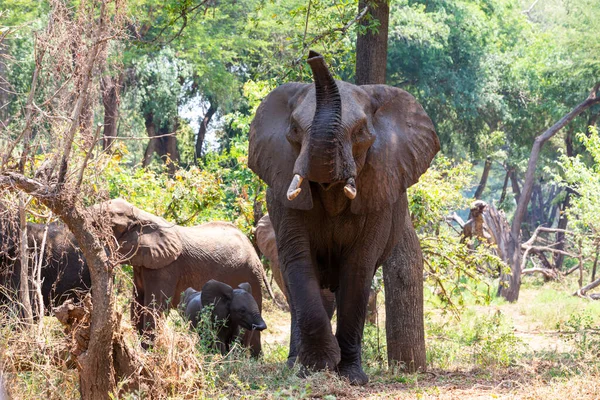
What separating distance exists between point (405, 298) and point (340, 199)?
2245 mm

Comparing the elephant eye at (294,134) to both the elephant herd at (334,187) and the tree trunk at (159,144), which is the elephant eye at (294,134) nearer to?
the elephant herd at (334,187)

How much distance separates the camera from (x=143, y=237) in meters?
10.9

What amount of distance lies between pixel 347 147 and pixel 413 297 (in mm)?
2972

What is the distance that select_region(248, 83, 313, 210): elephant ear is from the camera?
23.1ft

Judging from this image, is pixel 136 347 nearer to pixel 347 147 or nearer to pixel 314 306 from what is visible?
pixel 314 306

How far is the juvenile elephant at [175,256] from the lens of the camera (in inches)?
422

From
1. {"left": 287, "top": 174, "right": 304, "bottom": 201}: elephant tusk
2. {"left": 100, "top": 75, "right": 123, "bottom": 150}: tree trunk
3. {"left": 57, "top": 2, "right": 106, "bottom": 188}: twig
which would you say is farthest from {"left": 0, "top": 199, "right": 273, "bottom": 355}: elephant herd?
{"left": 57, "top": 2, "right": 106, "bottom": 188}: twig

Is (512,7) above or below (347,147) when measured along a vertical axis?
above

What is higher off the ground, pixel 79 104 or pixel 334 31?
pixel 334 31

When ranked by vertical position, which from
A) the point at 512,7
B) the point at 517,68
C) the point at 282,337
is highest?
the point at 512,7

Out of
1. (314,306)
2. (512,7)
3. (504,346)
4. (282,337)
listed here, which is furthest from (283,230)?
(512,7)

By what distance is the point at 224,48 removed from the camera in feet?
82.2

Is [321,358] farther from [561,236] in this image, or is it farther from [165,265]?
[561,236]

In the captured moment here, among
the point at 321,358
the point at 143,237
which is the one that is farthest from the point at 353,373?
the point at 143,237
